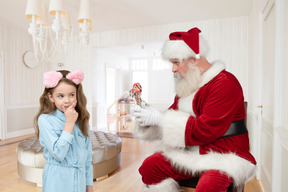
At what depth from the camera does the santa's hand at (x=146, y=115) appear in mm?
1295

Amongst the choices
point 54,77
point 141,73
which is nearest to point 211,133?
point 54,77

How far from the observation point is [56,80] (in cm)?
117

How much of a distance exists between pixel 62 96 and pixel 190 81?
80 centimetres

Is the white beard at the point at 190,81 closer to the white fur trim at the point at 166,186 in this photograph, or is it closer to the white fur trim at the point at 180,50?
the white fur trim at the point at 180,50

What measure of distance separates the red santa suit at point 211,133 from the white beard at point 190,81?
0.04 meters

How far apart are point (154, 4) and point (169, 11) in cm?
44

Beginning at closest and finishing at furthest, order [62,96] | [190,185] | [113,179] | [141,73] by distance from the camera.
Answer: [62,96], [190,185], [113,179], [141,73]

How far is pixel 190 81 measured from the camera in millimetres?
1378

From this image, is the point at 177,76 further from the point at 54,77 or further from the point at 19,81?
the point at 19,81

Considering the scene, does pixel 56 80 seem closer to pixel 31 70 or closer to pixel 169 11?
pixel 169 11

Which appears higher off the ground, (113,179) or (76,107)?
(76,107)

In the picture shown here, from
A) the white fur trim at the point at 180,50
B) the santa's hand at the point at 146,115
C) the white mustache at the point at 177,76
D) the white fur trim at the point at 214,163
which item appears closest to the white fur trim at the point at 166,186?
the white fur trim at the point at 214,163

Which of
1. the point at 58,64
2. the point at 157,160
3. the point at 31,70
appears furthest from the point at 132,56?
the point at 157,160

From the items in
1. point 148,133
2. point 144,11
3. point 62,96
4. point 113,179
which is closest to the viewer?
point 62,96
